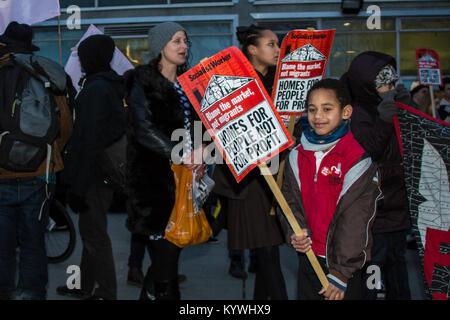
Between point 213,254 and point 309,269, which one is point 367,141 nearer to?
point 309,269

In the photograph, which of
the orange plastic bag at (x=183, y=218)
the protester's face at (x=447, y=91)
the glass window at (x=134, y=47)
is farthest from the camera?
the glass window at (x=134, y=47)

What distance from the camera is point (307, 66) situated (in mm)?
3326

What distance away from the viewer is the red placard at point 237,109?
2.85m

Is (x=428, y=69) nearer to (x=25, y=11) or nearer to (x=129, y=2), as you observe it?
(x=25, y=11)

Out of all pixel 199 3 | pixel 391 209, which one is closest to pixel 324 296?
pixel 391 209

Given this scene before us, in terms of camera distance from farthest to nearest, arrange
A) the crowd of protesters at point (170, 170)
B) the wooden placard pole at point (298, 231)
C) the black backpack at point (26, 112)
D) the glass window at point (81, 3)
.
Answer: the glass window at point (81, 3), the black backpack at point (26, 112), the crowd of protesters at point (170, 170), the wooden placard pole at point (298, 231)

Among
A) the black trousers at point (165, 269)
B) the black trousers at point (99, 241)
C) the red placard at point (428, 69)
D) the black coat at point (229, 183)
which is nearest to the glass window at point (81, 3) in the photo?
the red placard at point (428, 69)

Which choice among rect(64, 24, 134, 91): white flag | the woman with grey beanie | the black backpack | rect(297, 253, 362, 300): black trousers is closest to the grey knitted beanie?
the woman with grey beanie

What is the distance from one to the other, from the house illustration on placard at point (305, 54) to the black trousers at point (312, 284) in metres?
1.19

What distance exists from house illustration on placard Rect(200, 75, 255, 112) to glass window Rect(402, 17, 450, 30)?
9.90 m

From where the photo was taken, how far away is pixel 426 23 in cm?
1168

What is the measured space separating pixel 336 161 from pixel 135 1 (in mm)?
10369

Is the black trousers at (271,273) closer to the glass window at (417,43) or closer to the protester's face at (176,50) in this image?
the protester's face at (176,50)

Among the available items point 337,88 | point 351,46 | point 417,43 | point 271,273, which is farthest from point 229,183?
point 417,43
